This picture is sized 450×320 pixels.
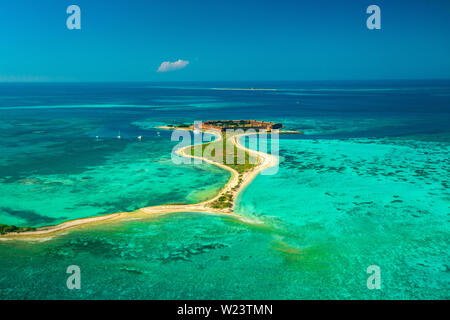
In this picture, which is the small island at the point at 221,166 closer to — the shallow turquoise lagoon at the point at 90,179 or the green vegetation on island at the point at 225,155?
the green vegetation on island at the point at 225,155

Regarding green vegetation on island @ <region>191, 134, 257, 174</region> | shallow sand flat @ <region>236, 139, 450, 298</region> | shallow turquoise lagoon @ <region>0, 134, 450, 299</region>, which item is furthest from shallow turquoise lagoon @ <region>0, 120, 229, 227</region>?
shallow sand flat @ <region>236, 139, 450, 298</region>

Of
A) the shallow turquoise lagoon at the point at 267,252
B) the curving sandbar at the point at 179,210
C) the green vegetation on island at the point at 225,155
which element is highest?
the green vegetation on island at the point at 225,155

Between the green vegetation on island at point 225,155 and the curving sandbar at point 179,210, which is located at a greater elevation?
the green vegetation on island at point 225,155

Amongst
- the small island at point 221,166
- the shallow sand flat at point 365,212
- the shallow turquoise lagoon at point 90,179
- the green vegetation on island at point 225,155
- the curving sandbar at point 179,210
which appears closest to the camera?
the shallow sand flat at point 365,212

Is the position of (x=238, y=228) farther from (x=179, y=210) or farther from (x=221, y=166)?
(x=221, y=166)

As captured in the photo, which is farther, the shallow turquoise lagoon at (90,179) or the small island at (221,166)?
the shallow turquoise lagoon at (90,179)

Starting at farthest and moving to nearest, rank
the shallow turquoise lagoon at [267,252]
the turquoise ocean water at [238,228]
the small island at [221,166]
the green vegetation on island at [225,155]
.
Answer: the green vegetation on island at [225,155] < the small island at [221,166] < the turquoise ocean water at [238,228] < the shallow turquoise lagoon at [267,252]

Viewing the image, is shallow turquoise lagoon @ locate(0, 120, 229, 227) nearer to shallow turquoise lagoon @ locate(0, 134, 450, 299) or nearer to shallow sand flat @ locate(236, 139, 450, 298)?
shallow turquoise lagoon @ locate(0, 134, 450, 299)

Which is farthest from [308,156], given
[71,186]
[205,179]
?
[71,186]

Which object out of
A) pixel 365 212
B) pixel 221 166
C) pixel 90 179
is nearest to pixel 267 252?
pixel 365 212

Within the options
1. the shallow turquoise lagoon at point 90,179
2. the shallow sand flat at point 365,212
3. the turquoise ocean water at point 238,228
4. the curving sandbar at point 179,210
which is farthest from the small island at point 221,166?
the shallow sand flat at point 365,212
